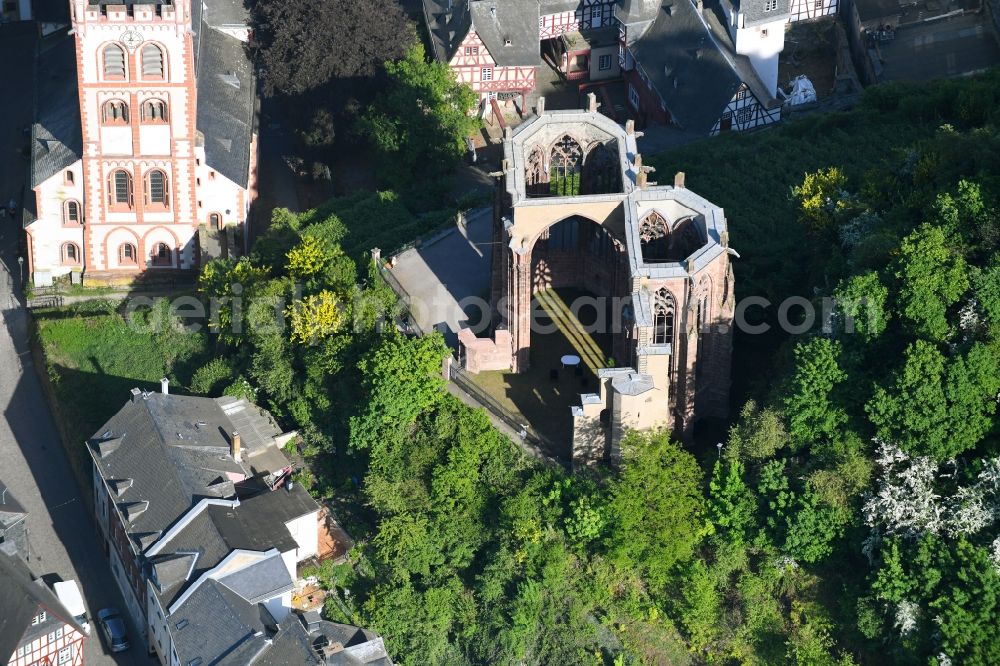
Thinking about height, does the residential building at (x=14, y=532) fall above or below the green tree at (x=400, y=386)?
below

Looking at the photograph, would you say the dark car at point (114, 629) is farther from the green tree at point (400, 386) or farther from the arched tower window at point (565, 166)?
the arched tower window at point (565, 166)

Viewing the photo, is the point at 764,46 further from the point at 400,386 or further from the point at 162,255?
the point at 400,386

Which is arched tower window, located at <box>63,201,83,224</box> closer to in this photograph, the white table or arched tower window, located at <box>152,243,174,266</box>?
arched tower window, located at <box>152,243,174,266</box>

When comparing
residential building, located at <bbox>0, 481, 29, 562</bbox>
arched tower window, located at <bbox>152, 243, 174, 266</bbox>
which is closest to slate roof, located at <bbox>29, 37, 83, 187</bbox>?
arched tower window, located at <bbox>152, 243, 174, 266</bbox>

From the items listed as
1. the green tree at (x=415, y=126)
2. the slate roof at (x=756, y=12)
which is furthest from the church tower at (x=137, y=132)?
the slate roof at (x=756, y=12)

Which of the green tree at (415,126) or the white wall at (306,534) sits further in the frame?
the green tree at (415,126)

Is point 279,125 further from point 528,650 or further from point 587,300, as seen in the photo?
point 528,650

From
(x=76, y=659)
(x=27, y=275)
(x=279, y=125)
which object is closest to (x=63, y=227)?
(x=27, y=275)

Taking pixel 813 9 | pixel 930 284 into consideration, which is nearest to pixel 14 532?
pixel 930 284
